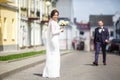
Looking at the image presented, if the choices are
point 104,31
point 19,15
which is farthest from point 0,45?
point 104,31

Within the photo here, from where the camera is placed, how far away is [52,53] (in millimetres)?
15469

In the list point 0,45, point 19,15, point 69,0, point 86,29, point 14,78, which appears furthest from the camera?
point 86,29

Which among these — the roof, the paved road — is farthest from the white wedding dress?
the roof

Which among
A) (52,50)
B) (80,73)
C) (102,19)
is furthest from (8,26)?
(102,19)

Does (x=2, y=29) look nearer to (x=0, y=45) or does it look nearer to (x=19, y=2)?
(x=0, y=45)

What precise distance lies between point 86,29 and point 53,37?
468ft

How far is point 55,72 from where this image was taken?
15172mm

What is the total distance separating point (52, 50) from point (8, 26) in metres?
26.8

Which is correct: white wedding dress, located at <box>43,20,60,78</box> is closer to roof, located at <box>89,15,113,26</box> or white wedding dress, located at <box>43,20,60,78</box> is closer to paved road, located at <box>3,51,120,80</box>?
paved road, located at <box>3,51,120,80</box>

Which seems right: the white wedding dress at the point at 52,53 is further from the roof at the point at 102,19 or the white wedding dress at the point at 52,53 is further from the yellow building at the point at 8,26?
the roof at the point at 102,19

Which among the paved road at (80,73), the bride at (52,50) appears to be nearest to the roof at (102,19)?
the paved road at (80,73)

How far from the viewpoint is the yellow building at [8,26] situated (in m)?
39.3

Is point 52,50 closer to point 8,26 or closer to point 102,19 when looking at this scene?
point 8,26

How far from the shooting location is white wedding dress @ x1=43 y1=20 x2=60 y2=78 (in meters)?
15.2
